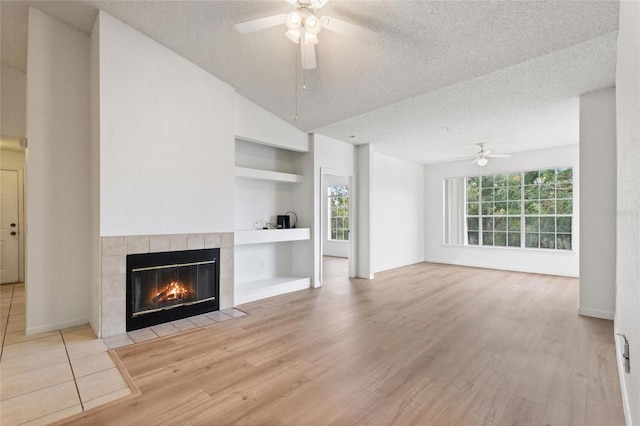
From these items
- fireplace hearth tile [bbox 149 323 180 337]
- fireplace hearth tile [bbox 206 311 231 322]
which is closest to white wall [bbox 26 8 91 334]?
fireplace hearth tile [bbox 149 323 180 337]

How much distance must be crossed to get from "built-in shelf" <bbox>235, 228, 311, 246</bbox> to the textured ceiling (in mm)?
1903

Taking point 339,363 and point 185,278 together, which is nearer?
point 339,363

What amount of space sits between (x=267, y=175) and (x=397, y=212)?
396cm

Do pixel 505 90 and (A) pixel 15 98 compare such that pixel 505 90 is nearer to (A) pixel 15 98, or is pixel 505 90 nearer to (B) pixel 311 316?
(B) pixel 311 316

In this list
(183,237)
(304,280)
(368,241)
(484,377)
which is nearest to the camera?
(484,377)

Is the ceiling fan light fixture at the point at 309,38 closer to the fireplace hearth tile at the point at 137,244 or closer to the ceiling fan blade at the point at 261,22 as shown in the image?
the ceiling fan blade at the point at 261,22

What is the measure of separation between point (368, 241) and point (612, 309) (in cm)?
367

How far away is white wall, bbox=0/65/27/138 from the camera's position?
Answer: 4.16m

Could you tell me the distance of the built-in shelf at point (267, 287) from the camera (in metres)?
4.39

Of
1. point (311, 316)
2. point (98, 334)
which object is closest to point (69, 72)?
point (98, 334)

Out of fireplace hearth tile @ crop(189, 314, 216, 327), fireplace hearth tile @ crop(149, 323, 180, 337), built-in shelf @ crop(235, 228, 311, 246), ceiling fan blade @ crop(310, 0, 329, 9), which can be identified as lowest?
fireplace hearth tile @ crop(189, 314, 216, 327)

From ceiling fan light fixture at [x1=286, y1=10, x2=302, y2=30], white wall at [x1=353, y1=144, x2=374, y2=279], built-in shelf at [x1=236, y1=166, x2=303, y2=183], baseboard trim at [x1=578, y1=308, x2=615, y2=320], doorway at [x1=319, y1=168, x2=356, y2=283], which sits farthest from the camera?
doorway at [x1=319, y1=168, x2=356, y2=283]

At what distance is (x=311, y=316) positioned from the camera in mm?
3736

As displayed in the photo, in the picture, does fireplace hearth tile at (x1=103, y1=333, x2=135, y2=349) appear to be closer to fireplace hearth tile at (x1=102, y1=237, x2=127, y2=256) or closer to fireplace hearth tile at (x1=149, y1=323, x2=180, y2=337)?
fireplace hearth tile at (x1=149, y1=323, x2=180, y2=337)
